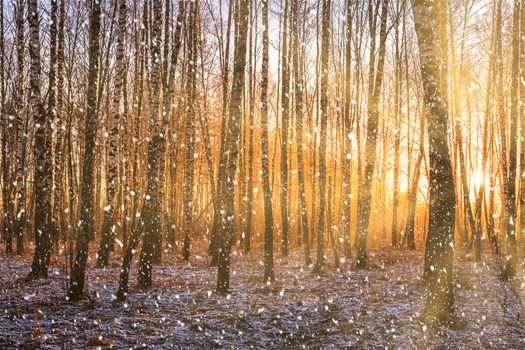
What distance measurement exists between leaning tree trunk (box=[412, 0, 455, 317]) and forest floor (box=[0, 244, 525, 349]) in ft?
2.29

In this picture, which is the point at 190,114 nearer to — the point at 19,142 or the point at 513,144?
the point at 19,142

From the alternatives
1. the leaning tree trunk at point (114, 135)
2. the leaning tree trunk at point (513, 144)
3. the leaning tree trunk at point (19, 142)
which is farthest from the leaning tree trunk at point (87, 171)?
the leaning tree trunk at point (513, 144)

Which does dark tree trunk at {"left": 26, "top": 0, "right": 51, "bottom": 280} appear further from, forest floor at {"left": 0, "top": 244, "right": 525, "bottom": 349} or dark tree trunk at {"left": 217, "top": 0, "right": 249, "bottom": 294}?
dark tree trunk at {"left": 217, "top": 0, "right": 249, "bottom": 294}

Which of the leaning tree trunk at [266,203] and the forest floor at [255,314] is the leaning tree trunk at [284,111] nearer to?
the leaning tree trunk at [266,203]

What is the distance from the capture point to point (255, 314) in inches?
285

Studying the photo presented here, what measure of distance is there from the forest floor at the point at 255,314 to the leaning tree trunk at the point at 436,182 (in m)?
0.70

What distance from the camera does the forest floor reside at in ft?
19.5

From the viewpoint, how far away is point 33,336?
548 centimetres

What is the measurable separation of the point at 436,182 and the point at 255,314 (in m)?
4.27

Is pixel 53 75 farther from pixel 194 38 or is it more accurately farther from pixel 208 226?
pixel 208 226

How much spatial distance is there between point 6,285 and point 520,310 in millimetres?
10988

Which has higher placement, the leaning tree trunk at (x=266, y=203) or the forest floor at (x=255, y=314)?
the leaning tree trunk at (x=266, y=203)

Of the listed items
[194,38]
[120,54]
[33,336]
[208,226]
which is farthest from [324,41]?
[208,226]

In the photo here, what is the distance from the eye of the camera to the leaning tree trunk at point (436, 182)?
7.05 m
